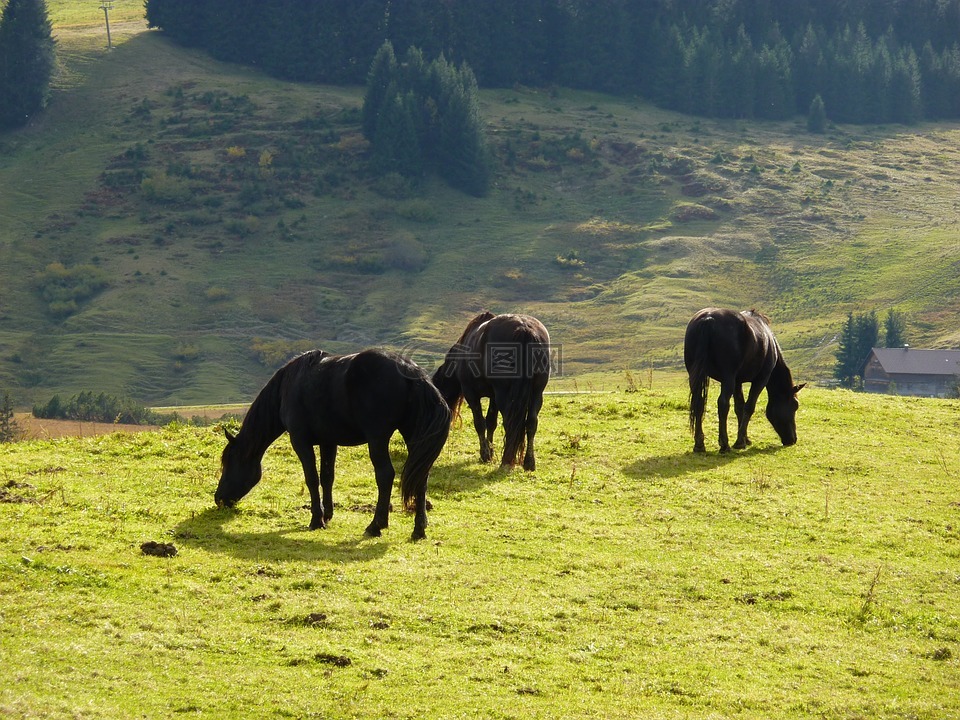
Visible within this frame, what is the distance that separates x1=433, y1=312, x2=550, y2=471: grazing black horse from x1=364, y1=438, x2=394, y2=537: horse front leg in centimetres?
427

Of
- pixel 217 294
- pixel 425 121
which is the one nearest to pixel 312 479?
pixel 217 294

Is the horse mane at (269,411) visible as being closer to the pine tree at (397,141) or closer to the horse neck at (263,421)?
the horse neck at (263,421)

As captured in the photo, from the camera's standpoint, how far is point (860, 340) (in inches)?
3295

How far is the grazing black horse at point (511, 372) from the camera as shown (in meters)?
18.1

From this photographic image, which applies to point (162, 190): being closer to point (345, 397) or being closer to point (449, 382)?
point (449, 382)

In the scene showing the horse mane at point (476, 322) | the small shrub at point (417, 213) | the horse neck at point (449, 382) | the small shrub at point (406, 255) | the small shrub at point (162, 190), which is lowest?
the small shrub at point (406, 255)

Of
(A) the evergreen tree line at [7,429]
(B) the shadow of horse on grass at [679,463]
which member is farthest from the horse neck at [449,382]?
(A) the evergreen tree line at [7,429]

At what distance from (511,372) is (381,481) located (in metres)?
4.60

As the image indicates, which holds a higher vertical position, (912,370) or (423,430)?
(423,430)

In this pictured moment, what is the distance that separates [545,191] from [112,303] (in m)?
47.6

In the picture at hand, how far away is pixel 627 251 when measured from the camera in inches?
4250

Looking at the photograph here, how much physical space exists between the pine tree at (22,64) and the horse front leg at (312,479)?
119470 mm

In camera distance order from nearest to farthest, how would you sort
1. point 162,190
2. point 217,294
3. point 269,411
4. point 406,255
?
1. point 269,411
2. point 217,294
3. point 406,255
4. point 162,190

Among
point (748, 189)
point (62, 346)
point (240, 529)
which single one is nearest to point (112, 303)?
point (62, 346)
